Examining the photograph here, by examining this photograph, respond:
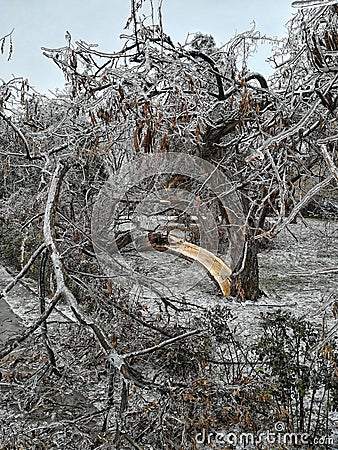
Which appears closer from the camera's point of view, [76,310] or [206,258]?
[76,310]

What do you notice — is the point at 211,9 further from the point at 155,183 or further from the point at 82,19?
the point at 155,183

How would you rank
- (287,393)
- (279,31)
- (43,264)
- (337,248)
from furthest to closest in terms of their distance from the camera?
1. (337,248)
2. (279,31)
3. (287,393)
4. (43,264)

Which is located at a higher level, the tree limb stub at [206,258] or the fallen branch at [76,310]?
the fallen branch at [76,310]

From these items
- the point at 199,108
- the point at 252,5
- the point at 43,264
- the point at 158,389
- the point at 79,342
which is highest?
the point at 252,5

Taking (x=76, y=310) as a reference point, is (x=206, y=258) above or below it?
below

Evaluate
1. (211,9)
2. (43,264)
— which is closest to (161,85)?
(211,9)

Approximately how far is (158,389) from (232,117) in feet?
12.2

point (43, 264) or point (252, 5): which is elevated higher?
point (252, 5)

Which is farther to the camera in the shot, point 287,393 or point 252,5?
point 252,5

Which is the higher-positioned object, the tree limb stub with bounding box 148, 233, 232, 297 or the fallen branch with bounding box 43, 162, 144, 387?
the fallen branch with bounding box 43, 162, 144, 387

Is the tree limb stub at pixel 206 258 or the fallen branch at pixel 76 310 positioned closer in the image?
the fallen branch at pixel 76 310

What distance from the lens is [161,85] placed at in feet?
13.0

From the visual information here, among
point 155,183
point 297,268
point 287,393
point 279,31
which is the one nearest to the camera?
point 287,393

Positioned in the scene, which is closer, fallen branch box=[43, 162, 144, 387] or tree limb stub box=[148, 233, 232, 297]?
fallen branch box=[43, 162, 144, 387]
